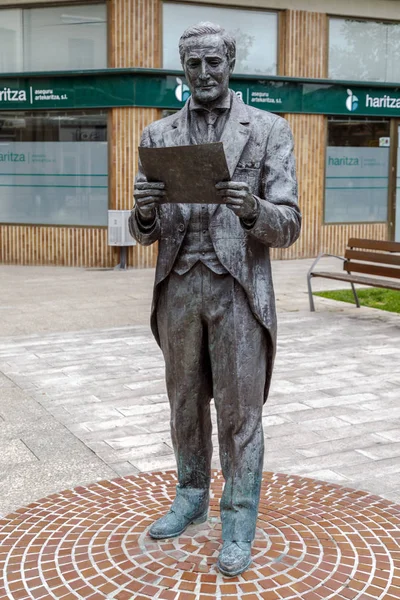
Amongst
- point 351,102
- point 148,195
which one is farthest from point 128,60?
point 148,195

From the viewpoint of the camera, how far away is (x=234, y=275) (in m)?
3.49

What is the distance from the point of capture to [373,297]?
11.8 m

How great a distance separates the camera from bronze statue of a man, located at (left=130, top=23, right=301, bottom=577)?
342cm

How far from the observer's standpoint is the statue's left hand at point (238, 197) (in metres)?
3.17

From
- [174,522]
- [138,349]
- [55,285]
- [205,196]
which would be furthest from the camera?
[55,285]

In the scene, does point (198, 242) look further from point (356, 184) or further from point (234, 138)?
point (356, 184)

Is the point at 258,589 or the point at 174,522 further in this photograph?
the point at 174,522

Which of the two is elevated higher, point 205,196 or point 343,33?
point 343,33

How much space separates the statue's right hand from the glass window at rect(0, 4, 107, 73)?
1221 cm

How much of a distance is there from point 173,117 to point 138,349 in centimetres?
484

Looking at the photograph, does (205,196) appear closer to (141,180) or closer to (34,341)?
(141,180)

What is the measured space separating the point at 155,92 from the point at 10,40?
307 centimetres

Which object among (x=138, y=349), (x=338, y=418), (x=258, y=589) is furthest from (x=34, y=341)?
(x=258, y=589)

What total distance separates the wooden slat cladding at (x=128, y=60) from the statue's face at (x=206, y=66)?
11218mm
